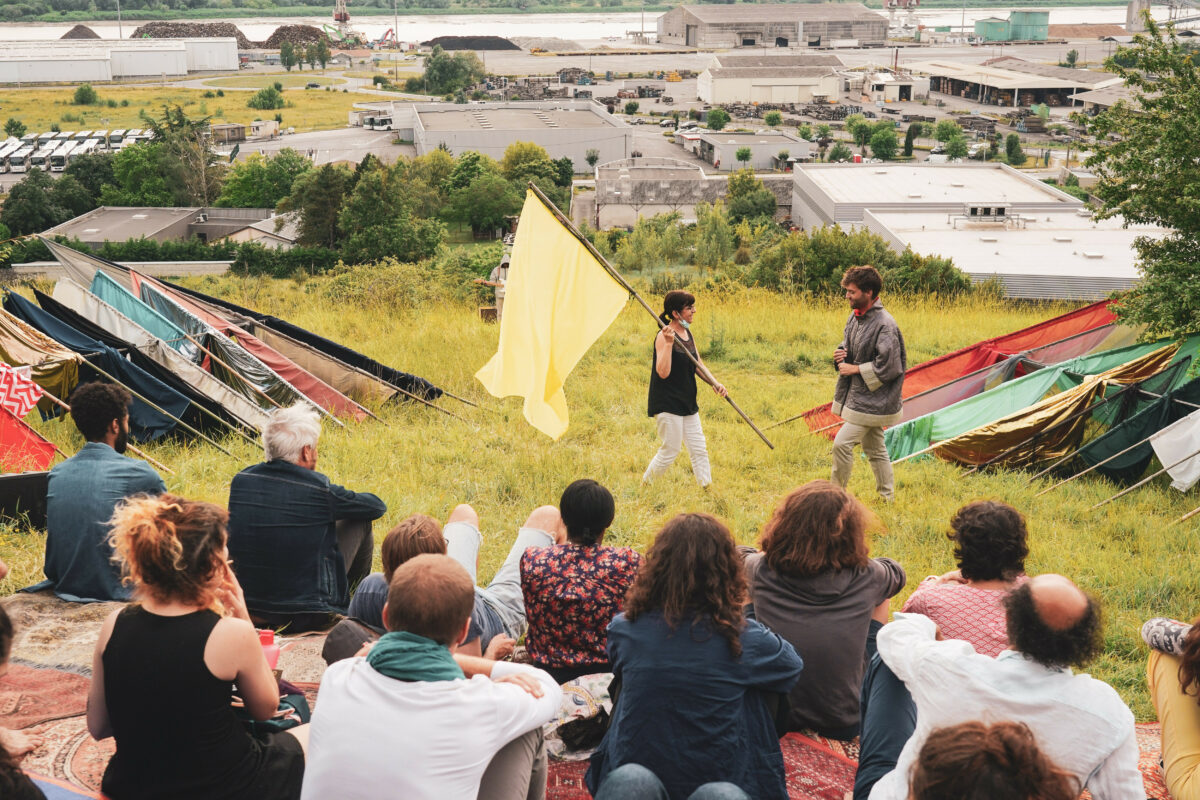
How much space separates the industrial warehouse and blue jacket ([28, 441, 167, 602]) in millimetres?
128024

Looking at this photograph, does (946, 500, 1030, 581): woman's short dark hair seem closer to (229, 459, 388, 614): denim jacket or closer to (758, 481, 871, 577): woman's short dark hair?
(758, 481, 871, 577): woman's short dark hair

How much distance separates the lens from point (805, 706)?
395 centimetres

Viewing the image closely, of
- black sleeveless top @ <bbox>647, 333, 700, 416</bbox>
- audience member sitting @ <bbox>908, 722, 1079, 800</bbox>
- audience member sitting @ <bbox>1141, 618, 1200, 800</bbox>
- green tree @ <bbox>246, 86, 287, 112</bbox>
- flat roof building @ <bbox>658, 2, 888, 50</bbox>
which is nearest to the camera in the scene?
audience member sitting @ <bbox>908, 722, 1079, 800</bbox>

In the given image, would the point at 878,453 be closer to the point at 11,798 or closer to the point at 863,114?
the point at 11,798

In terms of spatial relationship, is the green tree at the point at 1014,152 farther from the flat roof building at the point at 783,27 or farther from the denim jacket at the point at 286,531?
the flat roof building at the point at 783,27

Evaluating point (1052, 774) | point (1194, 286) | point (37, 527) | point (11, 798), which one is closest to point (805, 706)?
point (1052, 774)

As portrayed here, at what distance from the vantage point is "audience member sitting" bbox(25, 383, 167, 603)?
15.3 feet

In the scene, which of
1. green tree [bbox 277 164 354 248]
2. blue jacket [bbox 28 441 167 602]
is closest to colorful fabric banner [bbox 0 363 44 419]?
blue jacket [bbox 28 441 167 602]

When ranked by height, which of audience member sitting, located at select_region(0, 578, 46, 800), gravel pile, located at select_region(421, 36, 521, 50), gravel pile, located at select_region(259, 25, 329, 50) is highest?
gravel pile, located at select_region(259, 25, 329, 50)

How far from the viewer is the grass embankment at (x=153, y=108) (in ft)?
302

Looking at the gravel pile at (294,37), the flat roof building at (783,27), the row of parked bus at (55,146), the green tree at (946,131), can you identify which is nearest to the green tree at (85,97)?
the row of parked bus at (55,146)

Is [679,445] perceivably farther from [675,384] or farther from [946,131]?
[946,131]

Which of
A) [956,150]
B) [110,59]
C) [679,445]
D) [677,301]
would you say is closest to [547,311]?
[677,301]

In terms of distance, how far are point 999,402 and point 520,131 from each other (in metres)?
69.3
